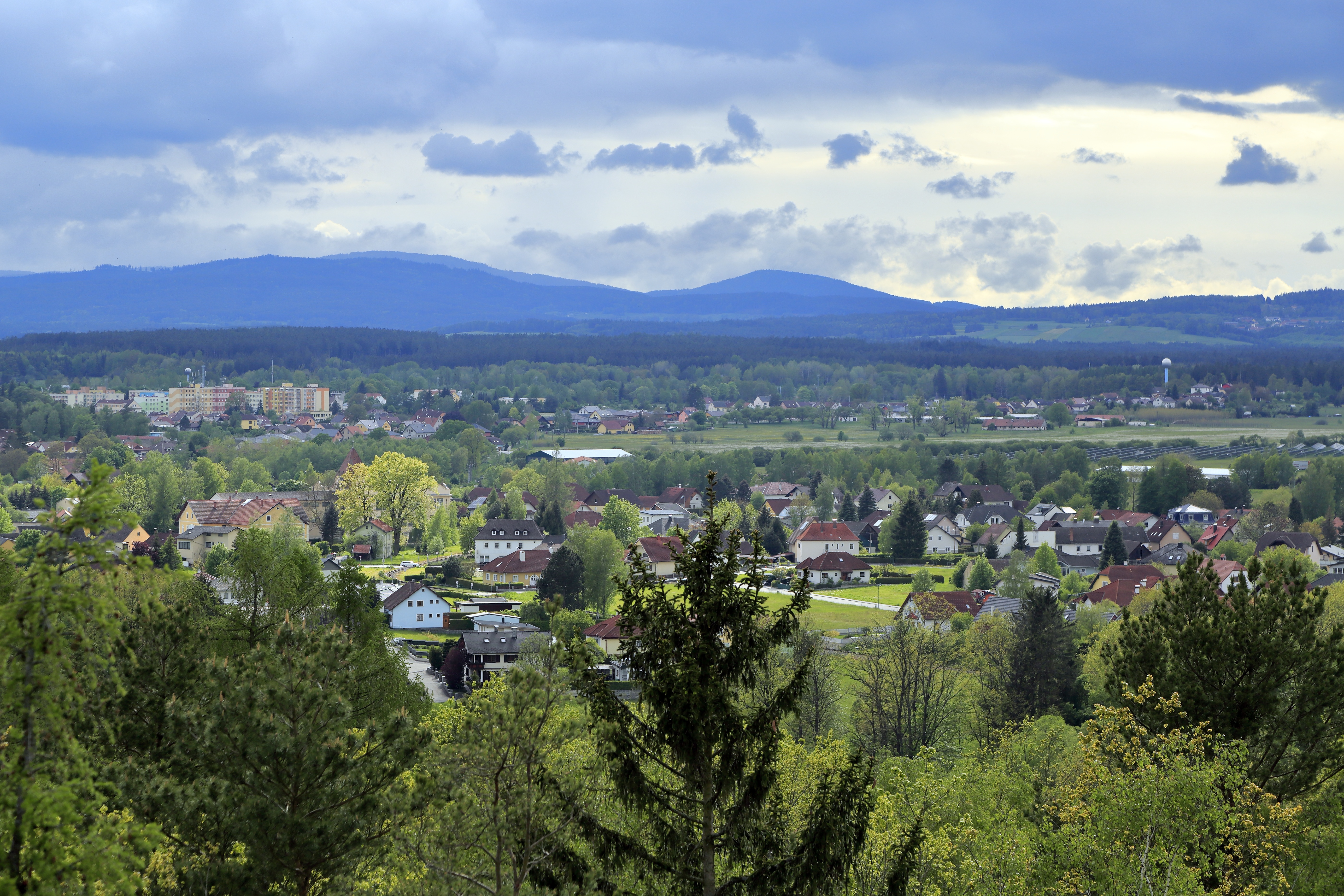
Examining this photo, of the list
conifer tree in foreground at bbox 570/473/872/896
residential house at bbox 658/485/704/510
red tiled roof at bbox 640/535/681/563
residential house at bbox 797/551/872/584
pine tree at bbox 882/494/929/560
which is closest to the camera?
A: conifer tree in foreground at bbox 570/473/872/896

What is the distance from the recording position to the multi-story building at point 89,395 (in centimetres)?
16262

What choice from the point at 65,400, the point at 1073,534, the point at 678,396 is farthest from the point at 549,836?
the point at 678,396

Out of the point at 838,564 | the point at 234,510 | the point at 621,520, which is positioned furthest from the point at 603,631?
the point at 234,510

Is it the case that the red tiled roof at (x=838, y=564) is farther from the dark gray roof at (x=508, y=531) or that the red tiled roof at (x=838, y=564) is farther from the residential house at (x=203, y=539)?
the residential house at (x=203, y=539)

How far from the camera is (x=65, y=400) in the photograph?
150125mm

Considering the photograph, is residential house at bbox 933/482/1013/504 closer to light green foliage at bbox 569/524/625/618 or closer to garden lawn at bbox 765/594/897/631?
garden lawn at bbox 765/594/897/631

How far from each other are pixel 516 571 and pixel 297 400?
5046 inches

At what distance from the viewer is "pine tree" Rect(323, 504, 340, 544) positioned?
75875 millimetres

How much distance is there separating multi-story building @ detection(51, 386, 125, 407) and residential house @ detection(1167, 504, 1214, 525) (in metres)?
134

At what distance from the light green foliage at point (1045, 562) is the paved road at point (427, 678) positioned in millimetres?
36071

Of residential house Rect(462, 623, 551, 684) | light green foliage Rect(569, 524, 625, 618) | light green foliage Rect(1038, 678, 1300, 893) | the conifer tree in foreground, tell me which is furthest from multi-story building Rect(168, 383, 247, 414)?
the conifer tree in foreground

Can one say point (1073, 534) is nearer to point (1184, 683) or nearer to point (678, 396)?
point (1184, 683)

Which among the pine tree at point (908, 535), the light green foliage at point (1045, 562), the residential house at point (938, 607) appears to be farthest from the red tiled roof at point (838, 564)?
the residential house at point (938, 607)

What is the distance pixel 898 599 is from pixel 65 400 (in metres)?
128
